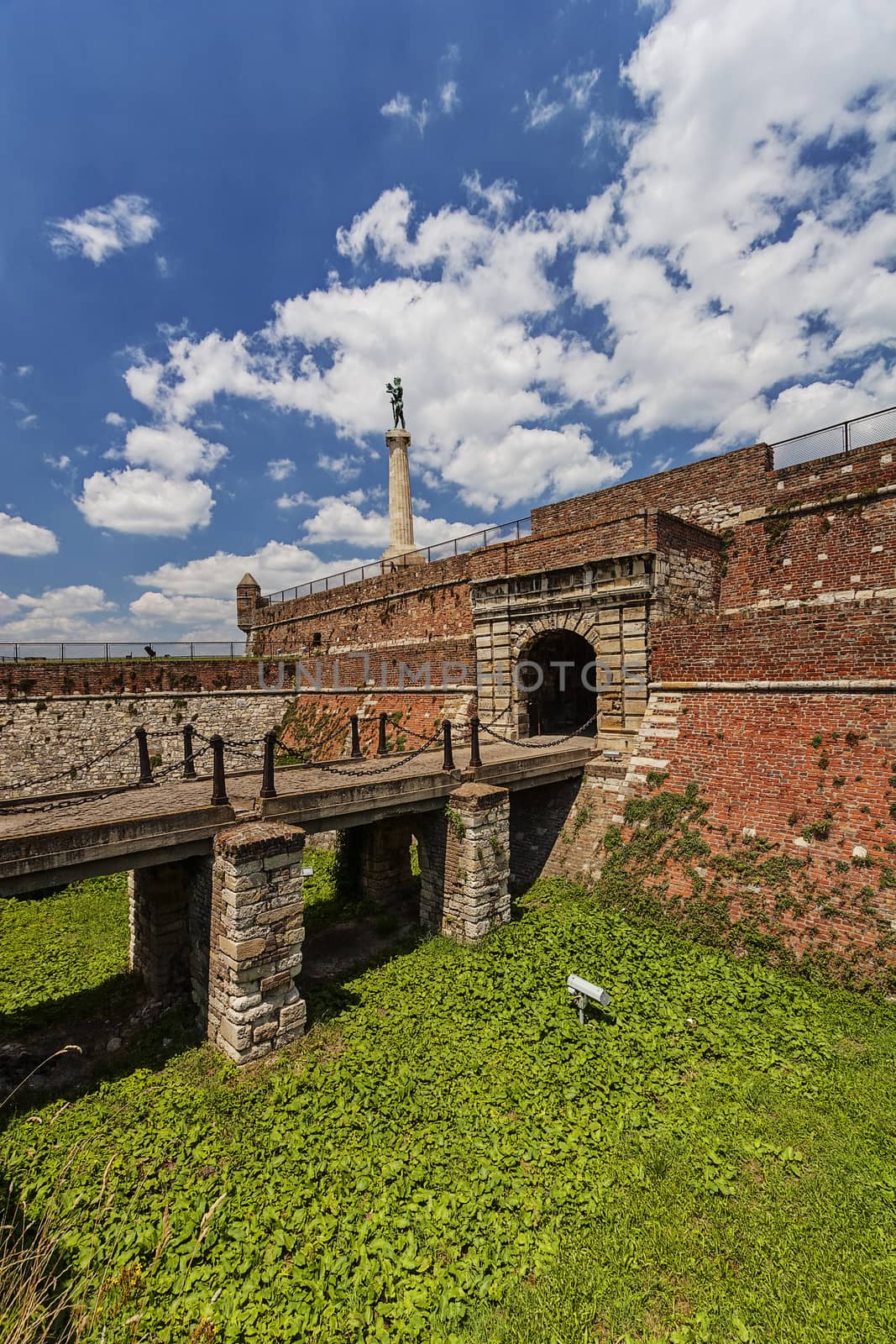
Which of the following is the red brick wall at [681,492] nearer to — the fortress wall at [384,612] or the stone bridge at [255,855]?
the fortress wall at [384,612]

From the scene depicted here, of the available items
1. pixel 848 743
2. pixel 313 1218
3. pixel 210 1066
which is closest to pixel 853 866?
pixel 848 743

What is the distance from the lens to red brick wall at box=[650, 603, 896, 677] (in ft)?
29.4

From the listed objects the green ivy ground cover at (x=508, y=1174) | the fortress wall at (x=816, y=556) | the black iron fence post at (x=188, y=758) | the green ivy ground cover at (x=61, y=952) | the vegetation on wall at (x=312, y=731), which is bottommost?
the green ivy ground cover at (x=61, y=952)

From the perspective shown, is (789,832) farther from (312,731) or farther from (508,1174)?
(312,731)

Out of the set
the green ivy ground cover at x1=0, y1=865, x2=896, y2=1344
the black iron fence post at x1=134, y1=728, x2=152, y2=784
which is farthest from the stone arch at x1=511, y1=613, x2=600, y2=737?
the black iron fence post at x1=134, y1=728, x2=152, y2=784

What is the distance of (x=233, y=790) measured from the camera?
29.5 feet

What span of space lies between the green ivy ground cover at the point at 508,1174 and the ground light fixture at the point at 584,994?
0.77 feet

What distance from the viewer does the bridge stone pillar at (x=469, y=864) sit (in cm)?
909

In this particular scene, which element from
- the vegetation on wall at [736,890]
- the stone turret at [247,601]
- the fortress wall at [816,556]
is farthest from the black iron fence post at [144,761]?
the stone turret at [247,601]

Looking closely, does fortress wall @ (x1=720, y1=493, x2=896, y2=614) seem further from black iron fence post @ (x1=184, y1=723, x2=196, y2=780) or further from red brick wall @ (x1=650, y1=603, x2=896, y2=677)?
black iron fence post @ (x1=184, y1=723, x2=196, y2=780)

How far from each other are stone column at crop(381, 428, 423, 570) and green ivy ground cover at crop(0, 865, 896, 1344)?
21.4m

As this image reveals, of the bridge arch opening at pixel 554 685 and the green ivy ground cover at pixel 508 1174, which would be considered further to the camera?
the bridge arch opening at pixel 554 685

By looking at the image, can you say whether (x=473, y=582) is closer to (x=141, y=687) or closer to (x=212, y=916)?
(x=212, y=916)

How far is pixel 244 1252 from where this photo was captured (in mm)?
Result: 4551
